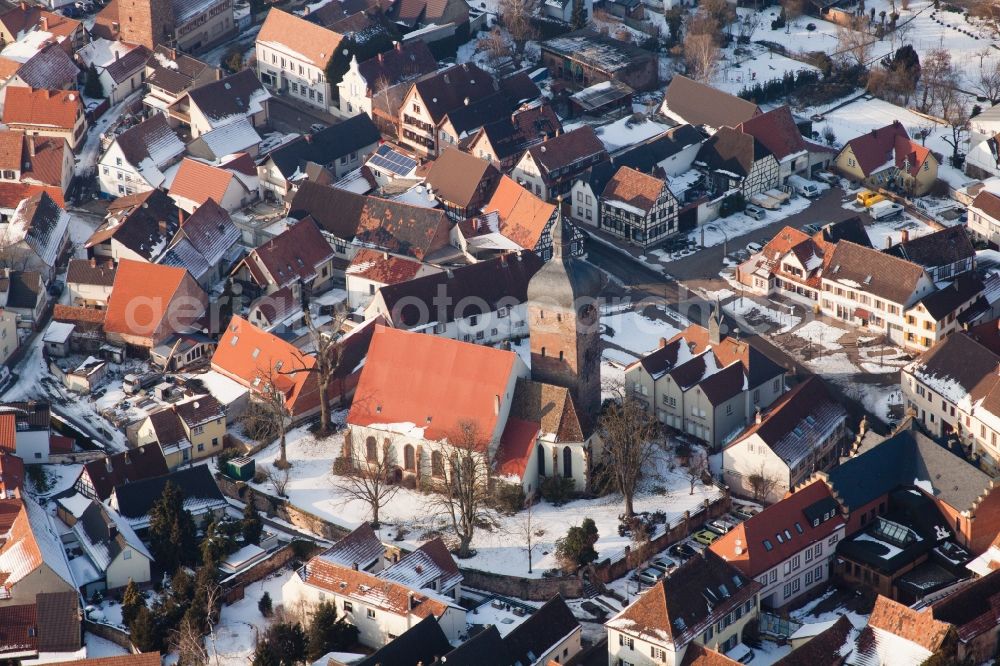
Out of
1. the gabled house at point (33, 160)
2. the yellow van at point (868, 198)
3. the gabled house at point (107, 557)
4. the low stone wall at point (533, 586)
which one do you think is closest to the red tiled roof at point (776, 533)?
the low stone wall at point (533, 586)

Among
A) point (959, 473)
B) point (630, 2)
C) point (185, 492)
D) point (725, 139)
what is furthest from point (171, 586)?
point (630, 2)

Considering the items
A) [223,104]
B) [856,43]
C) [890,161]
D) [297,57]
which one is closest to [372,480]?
[223,104]

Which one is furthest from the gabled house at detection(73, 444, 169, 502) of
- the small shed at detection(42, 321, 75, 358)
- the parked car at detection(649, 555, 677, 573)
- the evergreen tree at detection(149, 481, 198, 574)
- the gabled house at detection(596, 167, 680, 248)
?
the gabled house at detection(596, 167, 680, 248)

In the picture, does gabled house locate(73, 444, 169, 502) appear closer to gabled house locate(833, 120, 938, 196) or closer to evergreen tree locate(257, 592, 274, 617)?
evergreen tree locate(257, 592, 274, 617)

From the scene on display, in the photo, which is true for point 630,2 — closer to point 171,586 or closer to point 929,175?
point 929,175

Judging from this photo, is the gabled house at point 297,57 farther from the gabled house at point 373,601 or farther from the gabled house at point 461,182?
the gabled house at point 373,601

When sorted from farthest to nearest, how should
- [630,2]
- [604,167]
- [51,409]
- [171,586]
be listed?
[630,2], [604,167], [51,409], [171,586]

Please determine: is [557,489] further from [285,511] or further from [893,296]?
[893,296]
